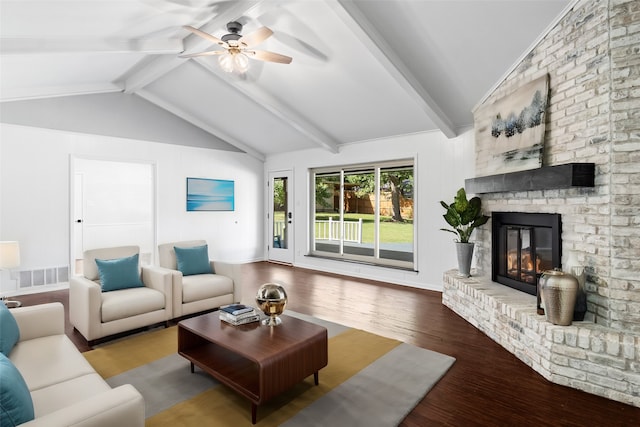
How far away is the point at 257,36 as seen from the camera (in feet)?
10.5

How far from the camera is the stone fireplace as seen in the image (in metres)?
2.38

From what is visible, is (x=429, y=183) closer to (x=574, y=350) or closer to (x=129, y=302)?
(x=574, y=350)

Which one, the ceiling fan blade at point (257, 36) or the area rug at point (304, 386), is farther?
the ceiling fan blade at point (257, 36)

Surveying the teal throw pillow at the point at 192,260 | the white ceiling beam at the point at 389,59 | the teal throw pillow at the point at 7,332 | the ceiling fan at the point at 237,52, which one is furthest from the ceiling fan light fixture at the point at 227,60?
the teal throw pillow at the point at 7,332

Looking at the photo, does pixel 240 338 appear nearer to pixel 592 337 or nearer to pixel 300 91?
pixel 592 337

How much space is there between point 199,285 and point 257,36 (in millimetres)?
2688

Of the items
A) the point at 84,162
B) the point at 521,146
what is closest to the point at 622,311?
the point at 521,146

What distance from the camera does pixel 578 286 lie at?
263 cm

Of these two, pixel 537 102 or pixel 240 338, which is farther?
pixel 537 102

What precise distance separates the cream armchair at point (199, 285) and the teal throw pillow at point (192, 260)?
0.04m

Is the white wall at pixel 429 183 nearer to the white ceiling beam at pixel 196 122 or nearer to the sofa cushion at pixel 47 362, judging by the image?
the white ceiling beam at pixel 196 122

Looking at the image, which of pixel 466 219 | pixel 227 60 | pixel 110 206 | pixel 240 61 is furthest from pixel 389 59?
pixel 110 206

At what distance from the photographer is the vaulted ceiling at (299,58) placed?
314 cm

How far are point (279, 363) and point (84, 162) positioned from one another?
7576 millimetres
